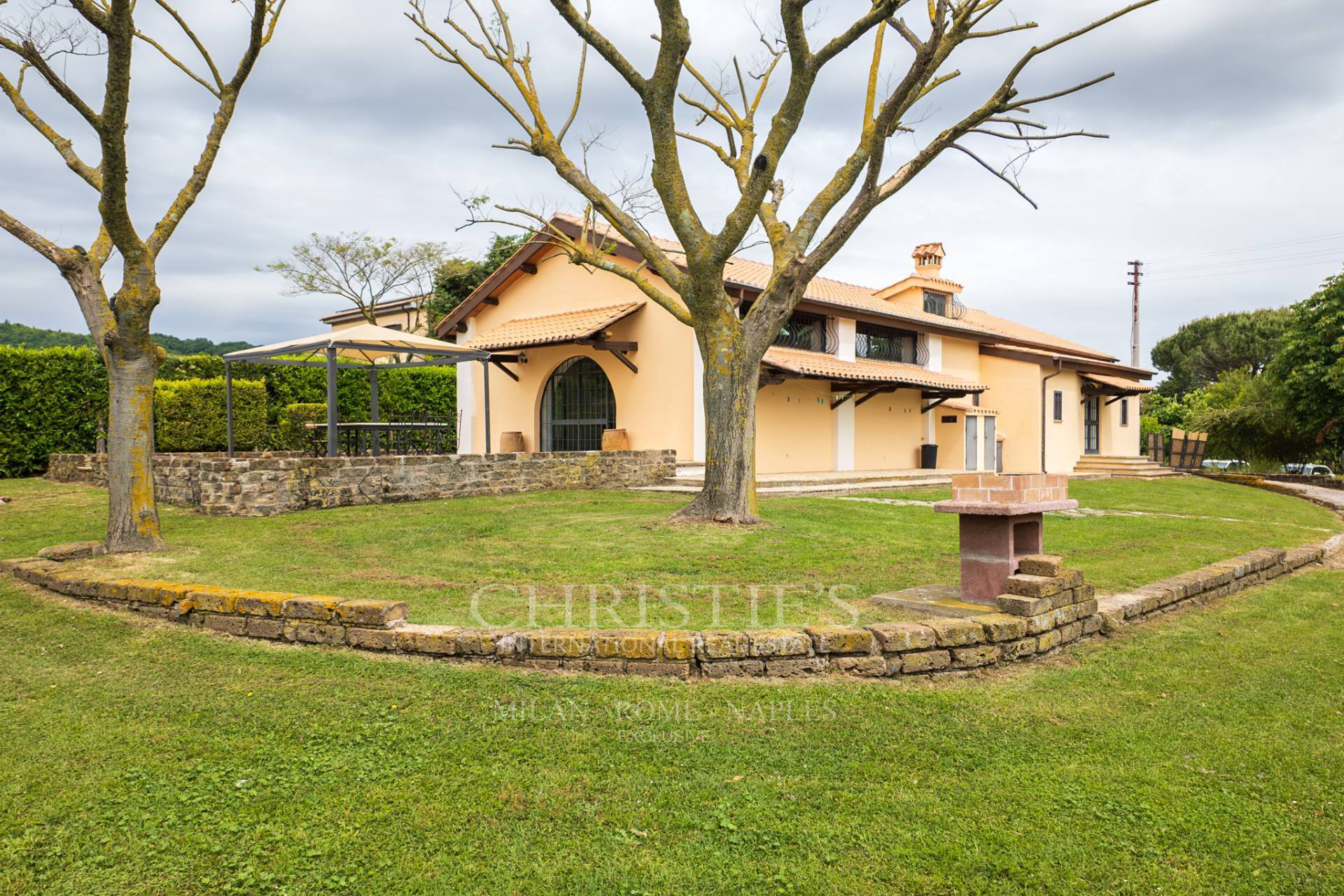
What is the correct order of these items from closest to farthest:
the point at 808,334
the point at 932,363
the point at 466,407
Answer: the point at 808,334 < the point at 466,407 < the point at 932,363

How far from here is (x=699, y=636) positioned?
13.3 ft

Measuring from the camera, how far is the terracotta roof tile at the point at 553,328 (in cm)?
1518

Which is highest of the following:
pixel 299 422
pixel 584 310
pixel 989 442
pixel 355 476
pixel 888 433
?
pixel 584 310

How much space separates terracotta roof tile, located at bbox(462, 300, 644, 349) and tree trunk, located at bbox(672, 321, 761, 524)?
6085mm

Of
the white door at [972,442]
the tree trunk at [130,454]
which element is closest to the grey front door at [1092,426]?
the white door at [972,442]

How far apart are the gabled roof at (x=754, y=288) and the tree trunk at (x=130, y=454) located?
6.26 meters

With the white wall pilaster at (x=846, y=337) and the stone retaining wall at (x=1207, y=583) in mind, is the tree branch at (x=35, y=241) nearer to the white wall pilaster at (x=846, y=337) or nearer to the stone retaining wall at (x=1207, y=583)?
the stone retaining wall at (x=1207, y=583)

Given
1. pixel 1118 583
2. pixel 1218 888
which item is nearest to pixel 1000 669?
pixel 1218 888

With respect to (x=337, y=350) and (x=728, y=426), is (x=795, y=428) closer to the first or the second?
(x=728, y=426)

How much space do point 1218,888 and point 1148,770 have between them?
760mm

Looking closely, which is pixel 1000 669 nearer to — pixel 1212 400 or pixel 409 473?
pixel 409 473

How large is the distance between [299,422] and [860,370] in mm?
12286

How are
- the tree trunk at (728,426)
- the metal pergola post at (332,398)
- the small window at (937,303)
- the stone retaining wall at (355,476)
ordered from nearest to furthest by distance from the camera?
the tree trunk at (728,426)
the stone retaining wall at (355,476)
the metal pergola post at (332,398)
the small window at (937,303)

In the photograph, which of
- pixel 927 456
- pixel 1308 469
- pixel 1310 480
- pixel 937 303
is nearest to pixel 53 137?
pixel 927 456
